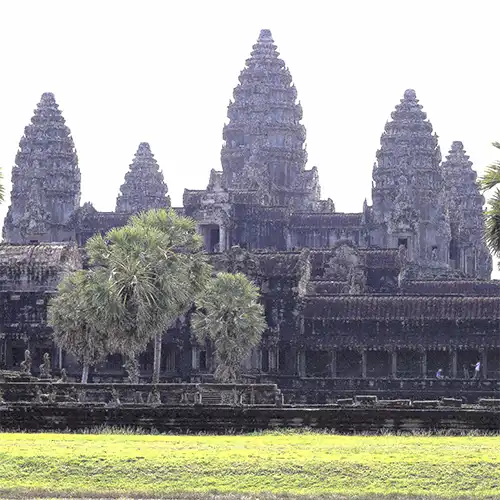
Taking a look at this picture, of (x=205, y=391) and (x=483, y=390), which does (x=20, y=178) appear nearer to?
(x=483, y=390)

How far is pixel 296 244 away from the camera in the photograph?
145125 millimetres

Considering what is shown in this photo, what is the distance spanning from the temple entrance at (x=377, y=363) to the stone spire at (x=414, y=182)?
47.4 m

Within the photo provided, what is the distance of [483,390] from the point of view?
3858 inches

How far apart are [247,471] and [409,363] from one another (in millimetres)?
63110

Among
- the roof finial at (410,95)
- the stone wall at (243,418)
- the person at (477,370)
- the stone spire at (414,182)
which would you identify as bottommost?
the stone wall at (243,418)

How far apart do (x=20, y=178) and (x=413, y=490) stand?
417ft

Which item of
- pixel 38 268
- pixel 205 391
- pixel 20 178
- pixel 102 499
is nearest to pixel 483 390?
pixel 38 268

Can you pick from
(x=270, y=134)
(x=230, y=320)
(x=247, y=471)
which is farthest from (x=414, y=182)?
(x=247, y=471)

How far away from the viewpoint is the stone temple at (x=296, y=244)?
104 metres

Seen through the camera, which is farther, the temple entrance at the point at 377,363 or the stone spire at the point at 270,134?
the stone spire at the point at 270,134

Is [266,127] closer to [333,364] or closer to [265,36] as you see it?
[265,36]

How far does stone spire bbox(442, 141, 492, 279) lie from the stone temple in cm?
22

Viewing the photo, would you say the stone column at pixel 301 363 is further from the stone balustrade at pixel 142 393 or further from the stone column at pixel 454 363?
the stone balustrade at pixel 142 393

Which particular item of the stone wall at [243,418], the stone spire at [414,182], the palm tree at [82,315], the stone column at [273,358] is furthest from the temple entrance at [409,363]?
the stone wall at [243,418]
